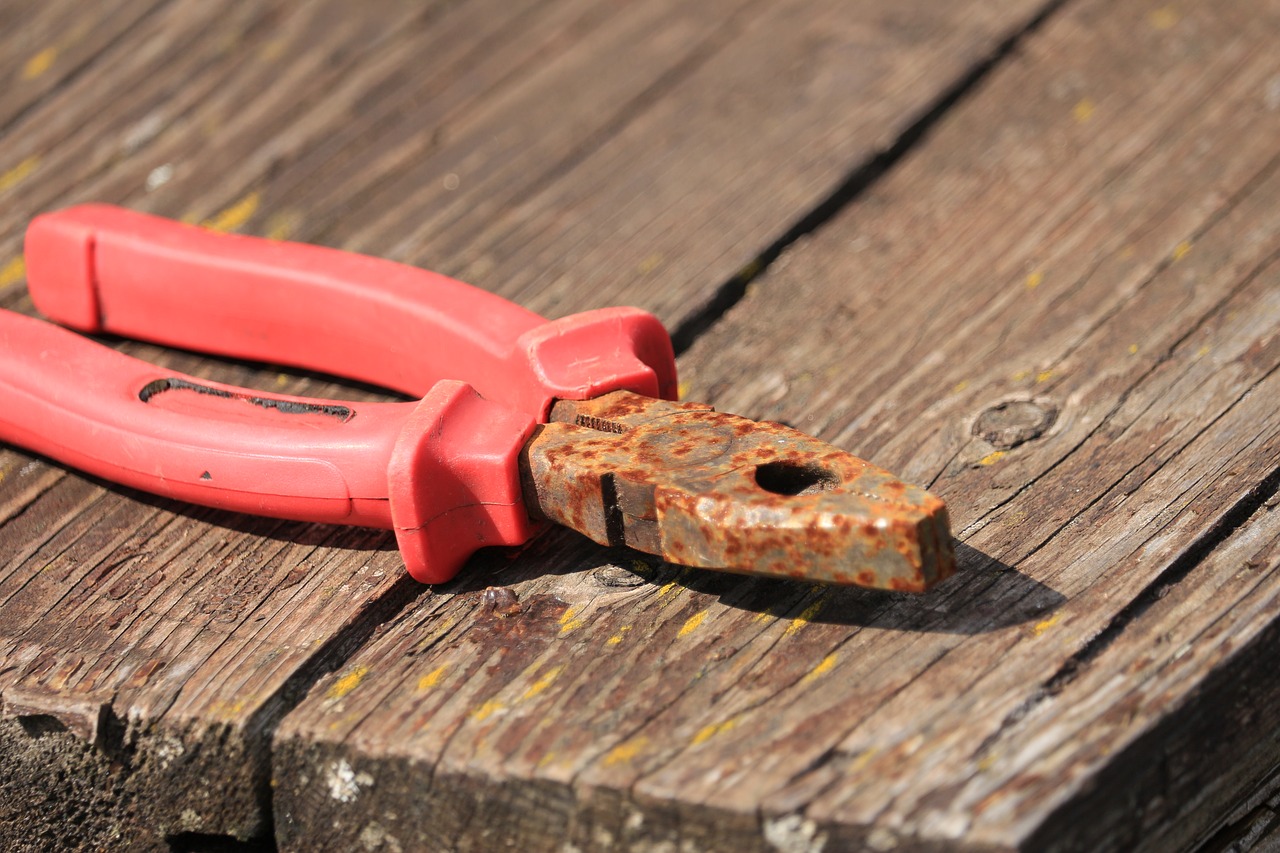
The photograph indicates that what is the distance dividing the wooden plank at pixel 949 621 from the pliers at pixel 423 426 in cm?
12

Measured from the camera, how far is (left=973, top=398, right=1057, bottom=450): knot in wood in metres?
1.96

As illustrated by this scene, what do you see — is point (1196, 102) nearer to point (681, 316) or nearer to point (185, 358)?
point (681, 316)

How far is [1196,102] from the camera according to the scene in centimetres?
262

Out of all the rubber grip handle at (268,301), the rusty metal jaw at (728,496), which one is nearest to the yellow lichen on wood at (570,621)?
the rusty metal jaw at (728,496)

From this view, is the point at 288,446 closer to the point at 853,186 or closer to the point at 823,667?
the point at 823,667

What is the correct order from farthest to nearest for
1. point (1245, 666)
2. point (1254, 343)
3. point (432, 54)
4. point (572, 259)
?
1. point (432, 54)
2. point (572, 259)
3. point (1254, 343)
4. point (1245, 666)

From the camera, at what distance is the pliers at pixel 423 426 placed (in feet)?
5.04

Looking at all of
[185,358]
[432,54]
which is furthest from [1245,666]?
[432,54]

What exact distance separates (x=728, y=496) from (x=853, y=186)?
3.93 ft

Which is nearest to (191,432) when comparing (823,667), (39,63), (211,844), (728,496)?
(211,844)

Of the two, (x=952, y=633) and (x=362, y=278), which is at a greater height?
(x=952, y=633)

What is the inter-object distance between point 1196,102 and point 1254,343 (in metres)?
0.76

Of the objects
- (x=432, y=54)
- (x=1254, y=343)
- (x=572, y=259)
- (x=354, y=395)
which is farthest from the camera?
(x=432, y=54)

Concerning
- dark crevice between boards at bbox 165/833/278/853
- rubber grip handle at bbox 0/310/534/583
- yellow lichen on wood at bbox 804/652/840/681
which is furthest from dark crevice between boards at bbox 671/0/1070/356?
dark crevice between boards at bbox 165/833/278/853
